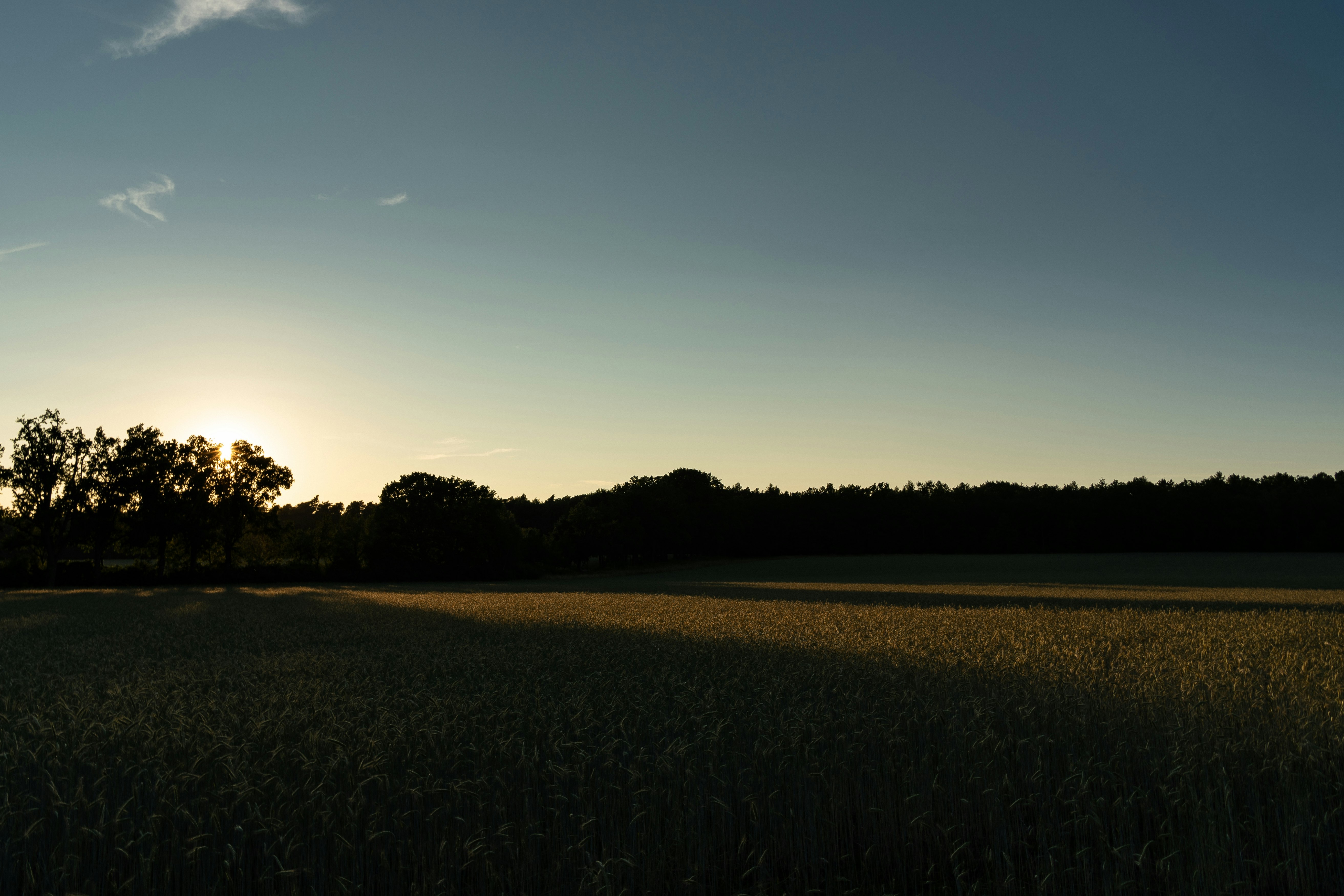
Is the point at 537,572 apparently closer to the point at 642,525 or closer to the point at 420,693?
the point at 642,525

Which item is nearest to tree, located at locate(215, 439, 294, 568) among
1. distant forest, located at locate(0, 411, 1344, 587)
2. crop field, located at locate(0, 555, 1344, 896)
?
distant forest, located at locate(0, 411, 1344, 587)

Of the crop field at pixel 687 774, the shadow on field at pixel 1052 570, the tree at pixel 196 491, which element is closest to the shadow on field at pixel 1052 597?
the shadow on field at pixel 1052 570

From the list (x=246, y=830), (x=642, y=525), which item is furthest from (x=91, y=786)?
(x=642, y=525)

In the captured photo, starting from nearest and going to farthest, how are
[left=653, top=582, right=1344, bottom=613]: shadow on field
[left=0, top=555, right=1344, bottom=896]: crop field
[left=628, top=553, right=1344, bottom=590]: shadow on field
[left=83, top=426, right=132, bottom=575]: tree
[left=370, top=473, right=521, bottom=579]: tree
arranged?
[left=0, top=555, right=1344, bottom=896]: crop field < [left=653, top=582, right=1344, bottom=613]: shadow on field < [left=628, top=553, right=1344, bottom=590]: shadow on field < [left=83, top=426, right=132, bottom=575]: tree < [left=370, top=473, right=521, bottom=579]: tree

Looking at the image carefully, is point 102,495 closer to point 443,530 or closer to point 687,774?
point 443,530

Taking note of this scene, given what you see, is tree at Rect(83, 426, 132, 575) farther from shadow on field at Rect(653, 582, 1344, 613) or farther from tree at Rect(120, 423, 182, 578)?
shadow on field at Rect(653, 582, 1344, 613)

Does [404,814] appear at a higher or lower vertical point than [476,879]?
higher

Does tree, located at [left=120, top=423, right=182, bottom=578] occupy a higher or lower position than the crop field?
higher

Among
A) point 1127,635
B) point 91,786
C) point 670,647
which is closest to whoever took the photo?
point 91,786

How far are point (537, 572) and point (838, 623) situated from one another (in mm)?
71512

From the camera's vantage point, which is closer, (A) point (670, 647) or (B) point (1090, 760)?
(B) point (1090, 760)

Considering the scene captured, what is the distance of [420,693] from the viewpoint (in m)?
10.2

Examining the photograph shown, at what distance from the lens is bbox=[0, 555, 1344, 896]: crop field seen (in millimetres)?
5449

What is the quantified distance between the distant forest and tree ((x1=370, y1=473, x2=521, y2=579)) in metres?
0.17
